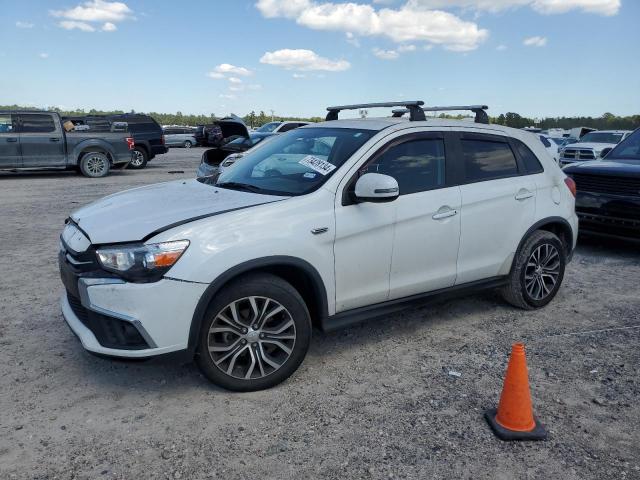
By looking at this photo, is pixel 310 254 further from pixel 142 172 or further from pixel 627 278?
pixel 142 172

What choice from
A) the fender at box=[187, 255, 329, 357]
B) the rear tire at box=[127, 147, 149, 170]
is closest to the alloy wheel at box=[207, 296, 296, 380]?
the fender at box=[187, 255, 329, 357]

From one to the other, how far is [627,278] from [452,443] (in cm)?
421

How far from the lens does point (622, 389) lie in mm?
3703

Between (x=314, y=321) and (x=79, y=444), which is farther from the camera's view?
(x=314, y=321)

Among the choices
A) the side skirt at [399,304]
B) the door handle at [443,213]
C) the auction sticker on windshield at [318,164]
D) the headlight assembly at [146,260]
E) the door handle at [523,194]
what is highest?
the auction sticker on windshield at [318,164]

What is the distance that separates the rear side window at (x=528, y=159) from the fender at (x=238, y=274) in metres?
2.43

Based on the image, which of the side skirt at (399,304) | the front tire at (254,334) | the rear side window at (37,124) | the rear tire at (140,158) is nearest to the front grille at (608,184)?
the side skirt at (399,304)

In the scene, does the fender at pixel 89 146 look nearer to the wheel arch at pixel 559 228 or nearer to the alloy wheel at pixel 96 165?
the alloy wheel at pixel 96 165

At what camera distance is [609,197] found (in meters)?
7.06

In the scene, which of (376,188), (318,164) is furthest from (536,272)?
(318,164)

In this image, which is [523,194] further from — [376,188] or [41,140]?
[41,140]

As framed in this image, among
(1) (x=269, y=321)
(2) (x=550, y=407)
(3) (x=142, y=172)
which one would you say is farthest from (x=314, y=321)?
(3) (x=142, y=172)

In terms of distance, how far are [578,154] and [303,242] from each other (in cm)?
1612

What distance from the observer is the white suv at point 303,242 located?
3.28 m
